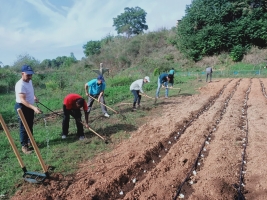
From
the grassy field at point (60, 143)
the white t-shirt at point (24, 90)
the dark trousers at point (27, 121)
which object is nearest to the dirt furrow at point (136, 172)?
the grassy field at point (60, 143)

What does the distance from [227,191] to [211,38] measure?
25875 millimetres

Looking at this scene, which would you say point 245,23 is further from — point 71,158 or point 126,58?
point 71,158

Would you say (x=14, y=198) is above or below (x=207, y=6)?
below

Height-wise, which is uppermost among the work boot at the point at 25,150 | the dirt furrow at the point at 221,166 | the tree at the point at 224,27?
the tree at the point at 224,27

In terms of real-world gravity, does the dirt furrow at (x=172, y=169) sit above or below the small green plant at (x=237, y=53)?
below

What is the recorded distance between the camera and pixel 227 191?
354 cm

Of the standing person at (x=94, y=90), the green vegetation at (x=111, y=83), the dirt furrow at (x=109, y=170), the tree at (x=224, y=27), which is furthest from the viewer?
the tree at (x=224, y=27)

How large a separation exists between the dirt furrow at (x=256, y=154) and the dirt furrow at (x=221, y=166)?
0.20 meters

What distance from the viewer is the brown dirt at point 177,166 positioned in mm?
3514

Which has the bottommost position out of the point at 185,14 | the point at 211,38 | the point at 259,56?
the point at 259,56

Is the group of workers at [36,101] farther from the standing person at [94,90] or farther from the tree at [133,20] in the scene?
the tree at [133,20]

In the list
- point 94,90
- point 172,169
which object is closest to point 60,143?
point 94,90

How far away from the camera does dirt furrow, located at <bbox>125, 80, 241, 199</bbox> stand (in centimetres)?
352

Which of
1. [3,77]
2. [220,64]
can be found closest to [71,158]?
[3,77]
